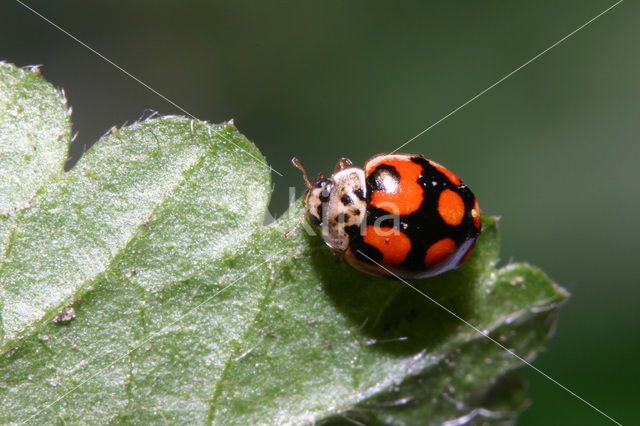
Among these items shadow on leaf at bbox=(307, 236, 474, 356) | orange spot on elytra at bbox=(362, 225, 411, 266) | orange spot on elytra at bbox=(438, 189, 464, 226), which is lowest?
shadow on leaf at bbox=(307, 236, 474, 356)

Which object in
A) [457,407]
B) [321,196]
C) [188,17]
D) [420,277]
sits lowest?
[457,407]

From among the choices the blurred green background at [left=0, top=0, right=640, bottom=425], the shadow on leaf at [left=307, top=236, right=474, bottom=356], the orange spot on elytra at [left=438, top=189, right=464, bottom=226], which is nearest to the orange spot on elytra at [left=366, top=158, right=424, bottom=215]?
the orange spot on elytra at [left=438, top=189, right=464, bottom=226]

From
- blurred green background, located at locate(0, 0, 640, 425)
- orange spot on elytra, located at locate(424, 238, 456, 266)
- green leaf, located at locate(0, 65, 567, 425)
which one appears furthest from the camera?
blurred green background, located at locate(0, 0, 640, 425)

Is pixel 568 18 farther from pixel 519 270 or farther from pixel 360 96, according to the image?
pixel 519 270

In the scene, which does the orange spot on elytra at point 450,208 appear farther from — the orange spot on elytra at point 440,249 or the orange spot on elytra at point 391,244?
the orange spot on elytra at point 391,244

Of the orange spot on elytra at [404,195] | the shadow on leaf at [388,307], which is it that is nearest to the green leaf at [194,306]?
the shadow on leaf at [388,307]

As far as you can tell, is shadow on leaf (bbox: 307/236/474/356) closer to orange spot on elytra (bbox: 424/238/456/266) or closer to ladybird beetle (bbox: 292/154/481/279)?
ladybird beetle (bbox: 292/154/481/279)

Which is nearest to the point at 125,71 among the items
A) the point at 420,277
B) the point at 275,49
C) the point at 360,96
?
the point at 275,49

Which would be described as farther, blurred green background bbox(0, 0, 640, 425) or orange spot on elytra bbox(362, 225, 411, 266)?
blurred green background bbox(0, 0, 640, 425)
